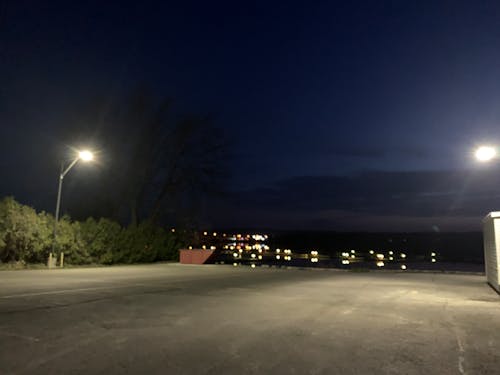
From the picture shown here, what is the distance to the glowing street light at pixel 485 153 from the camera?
41.3 feet

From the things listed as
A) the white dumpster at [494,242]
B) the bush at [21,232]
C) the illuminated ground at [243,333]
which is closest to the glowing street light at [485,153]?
the white dumpster at [494,242]

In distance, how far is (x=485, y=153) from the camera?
12711mm

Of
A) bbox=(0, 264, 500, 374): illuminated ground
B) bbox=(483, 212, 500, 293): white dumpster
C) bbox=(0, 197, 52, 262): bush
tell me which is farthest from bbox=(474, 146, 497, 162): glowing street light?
bbox=(0, 197, 52, 262): bush

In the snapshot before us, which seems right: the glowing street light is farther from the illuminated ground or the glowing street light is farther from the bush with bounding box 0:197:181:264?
the bush with bounding box 0:197:181:264

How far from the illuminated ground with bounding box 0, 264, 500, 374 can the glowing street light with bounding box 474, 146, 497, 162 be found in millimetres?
4396

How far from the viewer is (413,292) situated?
1404cm

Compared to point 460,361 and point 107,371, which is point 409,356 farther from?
point 107,371

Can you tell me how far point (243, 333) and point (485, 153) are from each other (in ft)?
32.7

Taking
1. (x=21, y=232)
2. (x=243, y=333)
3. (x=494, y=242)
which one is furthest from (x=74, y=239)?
(x=494, y=242)

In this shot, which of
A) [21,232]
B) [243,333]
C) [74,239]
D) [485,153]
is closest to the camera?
[243,333]

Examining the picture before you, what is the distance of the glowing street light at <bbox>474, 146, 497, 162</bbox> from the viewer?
1260 centimetres

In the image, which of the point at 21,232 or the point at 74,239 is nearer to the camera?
the point at 21,232

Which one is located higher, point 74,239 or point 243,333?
point 74,239

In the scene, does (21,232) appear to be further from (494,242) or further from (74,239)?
(494,242)
